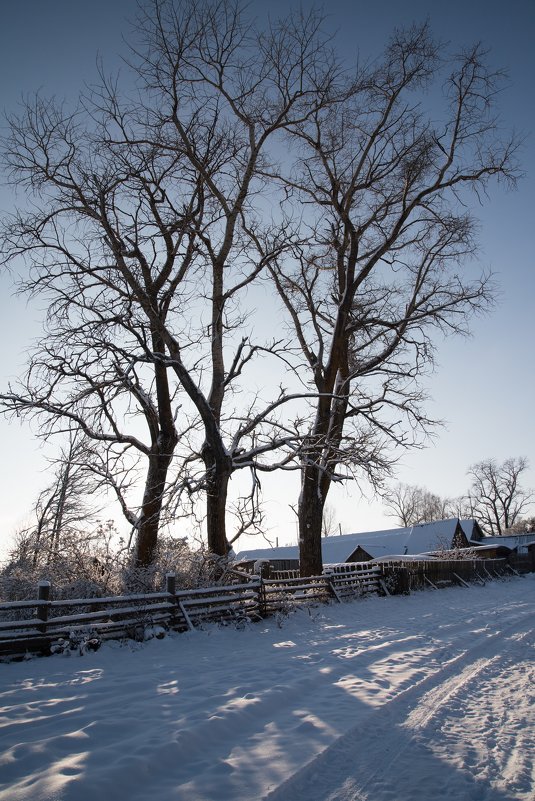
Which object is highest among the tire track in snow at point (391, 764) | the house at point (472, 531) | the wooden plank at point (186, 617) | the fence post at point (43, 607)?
the house at point (472, 531)

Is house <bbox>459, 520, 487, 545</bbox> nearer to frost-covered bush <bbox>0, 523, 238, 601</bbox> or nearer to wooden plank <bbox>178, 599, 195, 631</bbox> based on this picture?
frost-covered bush <bbox>0, 523, 238, 601</bbox>

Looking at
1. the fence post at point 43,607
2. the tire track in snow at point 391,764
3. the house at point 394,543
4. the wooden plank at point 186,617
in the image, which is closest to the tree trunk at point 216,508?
the wooden plank at point 186,617

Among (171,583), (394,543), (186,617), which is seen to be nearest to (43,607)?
(171,583)

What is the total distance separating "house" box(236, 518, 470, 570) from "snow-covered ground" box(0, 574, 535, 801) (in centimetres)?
3565

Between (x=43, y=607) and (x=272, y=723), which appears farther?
(x=43, y=607)

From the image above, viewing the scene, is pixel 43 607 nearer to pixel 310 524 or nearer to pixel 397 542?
pixel 310 524

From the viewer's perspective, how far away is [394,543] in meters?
44.0

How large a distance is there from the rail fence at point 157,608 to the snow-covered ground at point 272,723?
18.7 inches

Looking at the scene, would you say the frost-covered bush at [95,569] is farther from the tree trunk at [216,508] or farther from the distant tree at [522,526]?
the distant tree at [522,526]

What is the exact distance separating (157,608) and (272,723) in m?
5.19

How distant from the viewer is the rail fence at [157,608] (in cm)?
776

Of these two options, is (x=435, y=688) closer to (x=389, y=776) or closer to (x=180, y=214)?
(x=389, y=776)

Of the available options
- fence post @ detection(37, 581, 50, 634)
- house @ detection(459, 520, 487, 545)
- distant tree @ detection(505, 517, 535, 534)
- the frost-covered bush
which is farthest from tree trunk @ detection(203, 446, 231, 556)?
distant tree @ detection(505, 517, 535, 534)

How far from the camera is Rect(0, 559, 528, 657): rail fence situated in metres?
7.76
